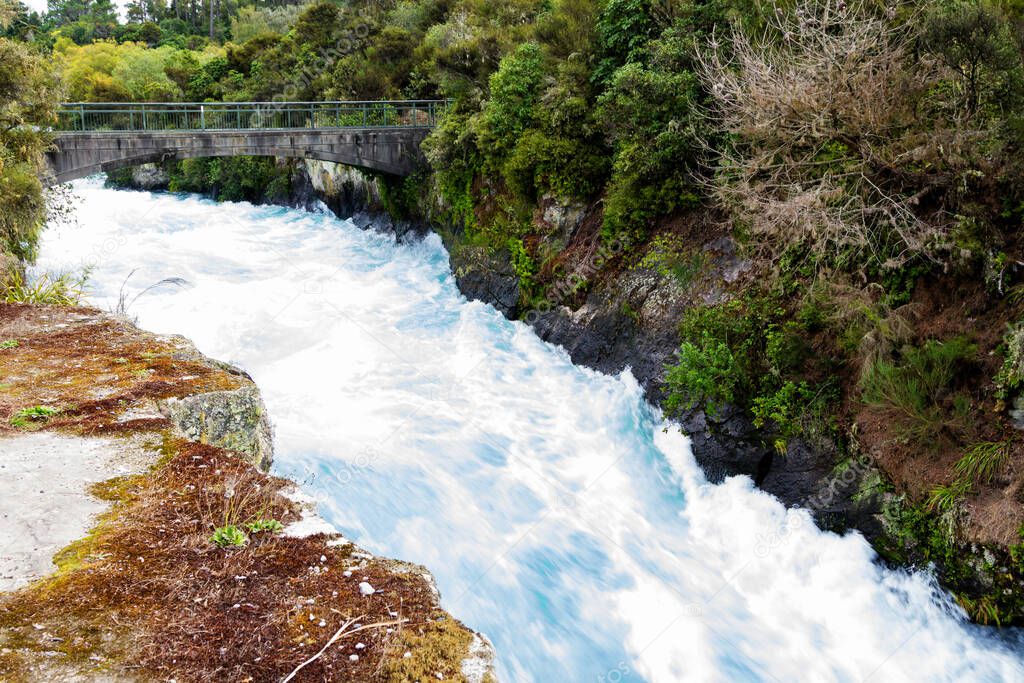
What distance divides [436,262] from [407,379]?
8.11 meters

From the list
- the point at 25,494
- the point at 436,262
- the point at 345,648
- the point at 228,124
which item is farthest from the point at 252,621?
the point at 228,124

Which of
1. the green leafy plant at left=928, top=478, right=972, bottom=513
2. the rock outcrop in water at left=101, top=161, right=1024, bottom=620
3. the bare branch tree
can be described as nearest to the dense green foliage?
the rock outcrop in water at left=101, top=161, right=1024, bottom=620

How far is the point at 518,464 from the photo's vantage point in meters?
10.6

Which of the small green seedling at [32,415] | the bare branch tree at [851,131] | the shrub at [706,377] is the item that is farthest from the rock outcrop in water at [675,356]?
the small green seedling at [32,415]

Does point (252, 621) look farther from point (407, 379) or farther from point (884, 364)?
point (407, 379)

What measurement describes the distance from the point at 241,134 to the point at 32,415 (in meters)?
17.6

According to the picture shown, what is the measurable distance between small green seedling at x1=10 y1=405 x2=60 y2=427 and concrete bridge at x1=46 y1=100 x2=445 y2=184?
15872 mm

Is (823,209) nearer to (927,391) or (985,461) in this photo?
(927,391)

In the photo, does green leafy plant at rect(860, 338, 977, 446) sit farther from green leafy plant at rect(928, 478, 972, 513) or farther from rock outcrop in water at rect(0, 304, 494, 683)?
rock outcrop in water at rect(0, 304, 494, 683)

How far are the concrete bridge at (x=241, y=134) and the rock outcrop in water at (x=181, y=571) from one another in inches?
649

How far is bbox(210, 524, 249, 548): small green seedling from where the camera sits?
4.42 m

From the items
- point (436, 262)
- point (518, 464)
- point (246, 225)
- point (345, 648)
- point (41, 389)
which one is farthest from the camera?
point (246, 225)

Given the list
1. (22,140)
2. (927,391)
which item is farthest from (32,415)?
(22,140)

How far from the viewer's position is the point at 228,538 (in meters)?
4.43
